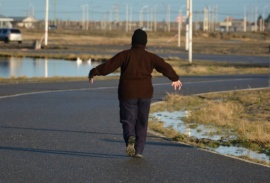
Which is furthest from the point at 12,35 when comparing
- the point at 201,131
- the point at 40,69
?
the point at 201,131

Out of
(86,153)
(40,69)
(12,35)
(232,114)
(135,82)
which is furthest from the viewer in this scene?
(12,35)

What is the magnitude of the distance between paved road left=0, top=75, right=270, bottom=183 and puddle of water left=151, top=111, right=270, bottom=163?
2.04 ft

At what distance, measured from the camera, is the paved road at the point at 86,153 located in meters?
10.0

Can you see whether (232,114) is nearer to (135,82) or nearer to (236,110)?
(236,110)

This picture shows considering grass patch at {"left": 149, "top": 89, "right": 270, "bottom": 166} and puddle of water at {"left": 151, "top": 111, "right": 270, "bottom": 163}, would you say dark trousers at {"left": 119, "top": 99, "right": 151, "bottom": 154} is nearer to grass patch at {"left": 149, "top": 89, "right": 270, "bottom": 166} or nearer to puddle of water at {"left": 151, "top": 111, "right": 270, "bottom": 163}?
puddle of water at {"left": 151, "top": 111, "right": 270, "bottom": 163}

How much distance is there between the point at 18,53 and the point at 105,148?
44.6 metres

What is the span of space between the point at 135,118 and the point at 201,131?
456 cm

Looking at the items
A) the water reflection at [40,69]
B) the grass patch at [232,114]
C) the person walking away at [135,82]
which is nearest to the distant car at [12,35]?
the water reflection at [40,69]

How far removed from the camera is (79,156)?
11664mm

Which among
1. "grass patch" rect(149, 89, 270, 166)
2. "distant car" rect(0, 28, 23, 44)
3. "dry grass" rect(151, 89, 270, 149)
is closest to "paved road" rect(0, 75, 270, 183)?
"grass patch" rect(149, 89, 270, 166)

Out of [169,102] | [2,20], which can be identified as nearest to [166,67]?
[169,102]

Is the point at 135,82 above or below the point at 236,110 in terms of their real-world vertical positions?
above

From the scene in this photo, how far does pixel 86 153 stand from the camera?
39.3 ft

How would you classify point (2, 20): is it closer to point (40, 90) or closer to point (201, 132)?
point (40, 90)
